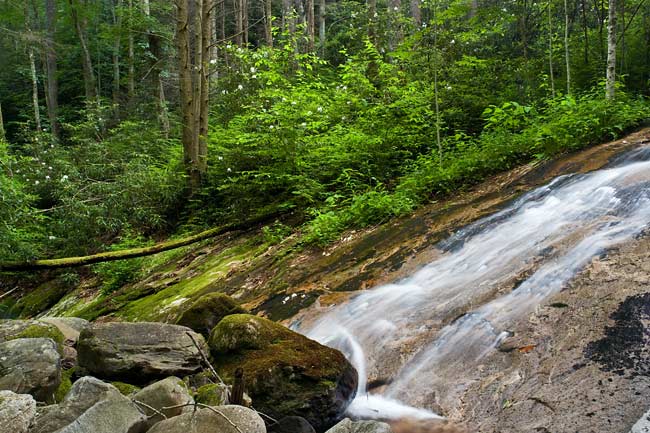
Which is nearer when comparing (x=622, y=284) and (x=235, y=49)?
(x=622, y=284)

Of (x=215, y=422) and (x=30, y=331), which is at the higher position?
(x=30, y=331)

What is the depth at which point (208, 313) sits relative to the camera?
545cm

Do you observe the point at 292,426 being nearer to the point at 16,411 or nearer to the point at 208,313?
the point at 16,411

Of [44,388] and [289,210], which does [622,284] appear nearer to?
[44,388]

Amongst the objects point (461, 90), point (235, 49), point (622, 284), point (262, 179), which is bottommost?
point (622, 284)

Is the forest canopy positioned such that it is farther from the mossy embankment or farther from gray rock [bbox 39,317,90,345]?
gray rock [bbox 39,317,90,345]

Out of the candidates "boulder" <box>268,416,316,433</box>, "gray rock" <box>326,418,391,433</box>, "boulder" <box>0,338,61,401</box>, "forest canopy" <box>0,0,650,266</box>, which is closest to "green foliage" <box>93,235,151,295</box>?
"forest canopy" <box>0,0,650,266</box>

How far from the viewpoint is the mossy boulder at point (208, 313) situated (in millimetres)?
5406

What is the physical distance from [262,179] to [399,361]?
6.32m

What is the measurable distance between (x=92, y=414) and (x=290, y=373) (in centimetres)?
158

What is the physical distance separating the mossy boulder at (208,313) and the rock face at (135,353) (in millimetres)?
742

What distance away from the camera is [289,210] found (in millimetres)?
9680

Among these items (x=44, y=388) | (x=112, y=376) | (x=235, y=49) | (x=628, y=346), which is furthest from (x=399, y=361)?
(x=235, y=49)

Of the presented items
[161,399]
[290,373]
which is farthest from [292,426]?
[161,399]
